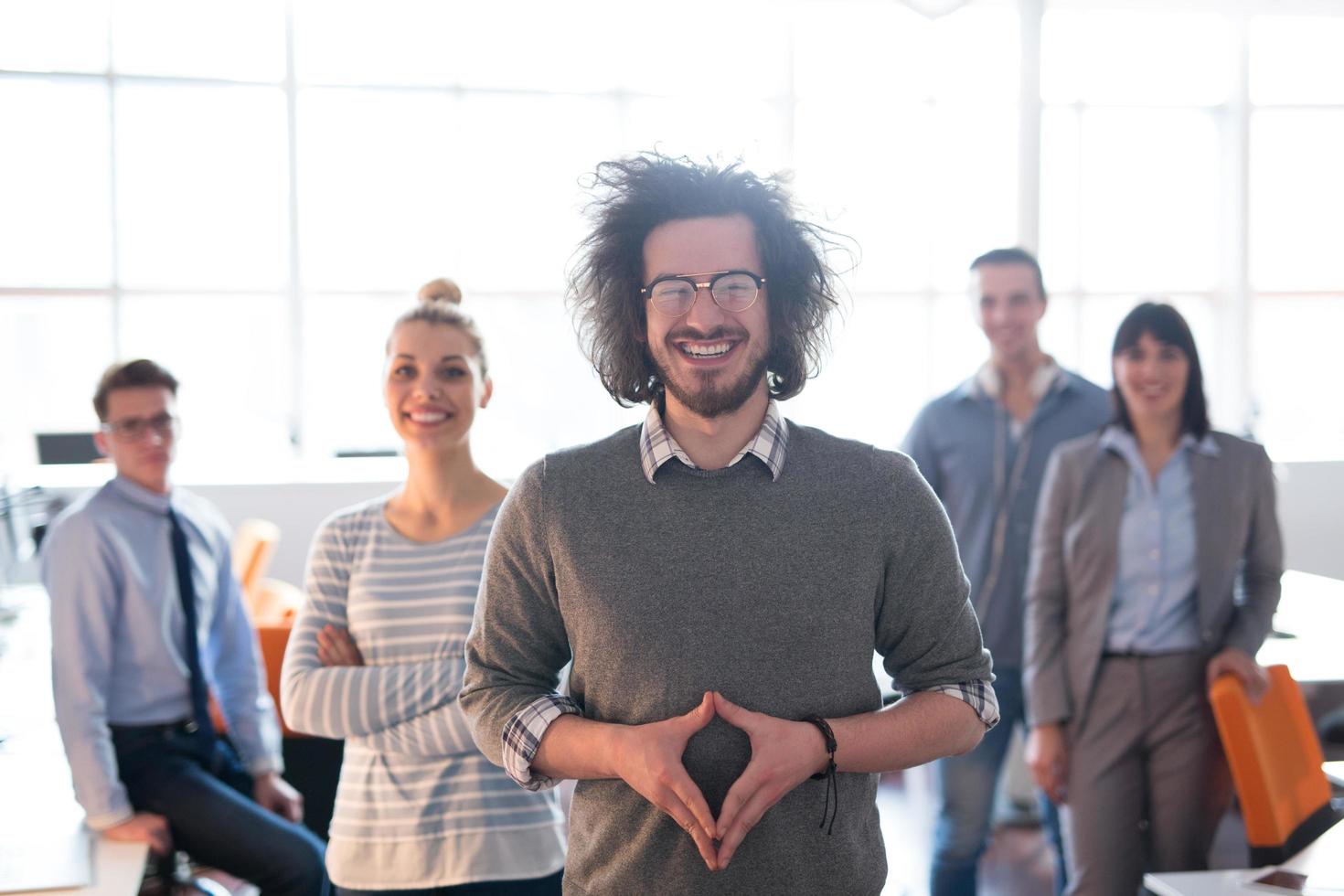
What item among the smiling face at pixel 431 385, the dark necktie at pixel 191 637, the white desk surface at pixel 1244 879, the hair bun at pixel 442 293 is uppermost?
the hair bun at pixel 442 293

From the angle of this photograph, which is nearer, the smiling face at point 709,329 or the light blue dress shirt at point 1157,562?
the smiling face at point 709,329

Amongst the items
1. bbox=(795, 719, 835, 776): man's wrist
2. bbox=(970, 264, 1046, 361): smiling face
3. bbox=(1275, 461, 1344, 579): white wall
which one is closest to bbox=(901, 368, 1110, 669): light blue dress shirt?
bbox=(970, 264, 1046, 361): smiling face

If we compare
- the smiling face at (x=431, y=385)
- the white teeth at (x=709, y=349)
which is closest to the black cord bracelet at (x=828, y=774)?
the white teeth at (x=709, y=349)

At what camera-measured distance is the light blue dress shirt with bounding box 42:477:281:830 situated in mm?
2582

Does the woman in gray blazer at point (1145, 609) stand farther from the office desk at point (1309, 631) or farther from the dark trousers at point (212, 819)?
the dark trousers at point (212, 819)

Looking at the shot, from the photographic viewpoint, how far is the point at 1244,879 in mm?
2172

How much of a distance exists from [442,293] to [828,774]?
1439 millimetres

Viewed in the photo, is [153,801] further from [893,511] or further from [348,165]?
[348,165]

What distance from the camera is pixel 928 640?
1513 millimetres

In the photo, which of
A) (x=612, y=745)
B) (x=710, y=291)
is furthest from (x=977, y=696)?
(x=710, y=291)

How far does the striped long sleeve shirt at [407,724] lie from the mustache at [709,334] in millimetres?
843

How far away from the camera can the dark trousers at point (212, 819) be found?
106 inches

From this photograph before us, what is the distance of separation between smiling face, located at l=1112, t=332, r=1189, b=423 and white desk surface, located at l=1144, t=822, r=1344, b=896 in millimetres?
1025

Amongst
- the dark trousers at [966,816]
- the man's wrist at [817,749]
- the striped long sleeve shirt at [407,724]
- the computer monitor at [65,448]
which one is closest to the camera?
the man's wrist at [817,749]
